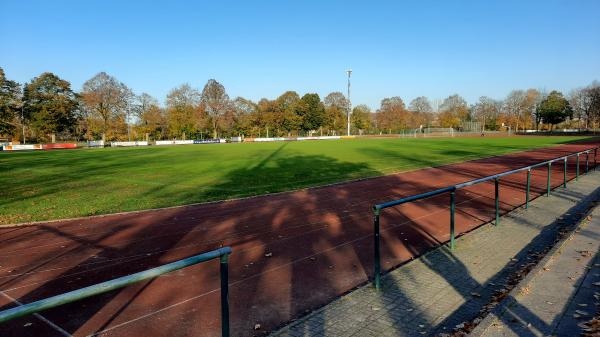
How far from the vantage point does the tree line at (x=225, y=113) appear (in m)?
75.2

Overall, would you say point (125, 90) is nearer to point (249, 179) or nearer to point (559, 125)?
point (249, 179)

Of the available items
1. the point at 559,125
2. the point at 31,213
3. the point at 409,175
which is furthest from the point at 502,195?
the point at 559,125

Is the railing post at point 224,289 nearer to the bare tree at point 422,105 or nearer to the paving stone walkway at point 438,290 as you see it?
the paving stone walkway at point 438,290

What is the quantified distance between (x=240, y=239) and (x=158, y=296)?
2938 mm

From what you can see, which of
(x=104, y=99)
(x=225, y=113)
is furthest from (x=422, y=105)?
(x=104, y=99)

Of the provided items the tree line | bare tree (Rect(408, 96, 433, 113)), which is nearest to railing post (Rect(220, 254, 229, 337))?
the tree line

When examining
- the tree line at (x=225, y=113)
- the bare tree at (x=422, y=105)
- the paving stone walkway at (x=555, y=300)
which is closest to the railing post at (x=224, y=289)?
the paving stone walkway at (x=555, y=300)

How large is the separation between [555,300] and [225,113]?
3741 inches

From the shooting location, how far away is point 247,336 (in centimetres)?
442

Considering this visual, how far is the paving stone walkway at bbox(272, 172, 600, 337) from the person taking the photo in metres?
4.46

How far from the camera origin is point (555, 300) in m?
4.81

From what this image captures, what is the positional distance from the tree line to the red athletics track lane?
249 ft

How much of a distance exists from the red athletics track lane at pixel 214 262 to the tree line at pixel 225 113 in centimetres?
7599

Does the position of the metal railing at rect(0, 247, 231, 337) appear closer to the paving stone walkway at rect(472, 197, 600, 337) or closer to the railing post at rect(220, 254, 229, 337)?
the railing post at rect(220, 254, 229, 337)
